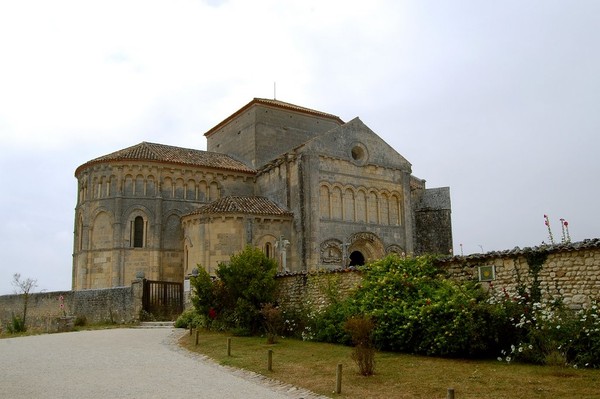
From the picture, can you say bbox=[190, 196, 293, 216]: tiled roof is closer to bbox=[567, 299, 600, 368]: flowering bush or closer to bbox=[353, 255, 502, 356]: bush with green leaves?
bbox=[353, 255, 502, 356]: bush with green leaves

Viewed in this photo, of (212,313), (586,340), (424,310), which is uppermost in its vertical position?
(424,310)

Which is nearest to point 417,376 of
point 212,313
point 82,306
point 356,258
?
point 212,313

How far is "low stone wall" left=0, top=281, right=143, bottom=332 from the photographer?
26562 mm

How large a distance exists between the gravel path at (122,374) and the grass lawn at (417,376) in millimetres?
731

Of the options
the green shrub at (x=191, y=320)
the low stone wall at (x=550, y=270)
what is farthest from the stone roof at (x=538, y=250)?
the green shrub at (x=191, y=320)

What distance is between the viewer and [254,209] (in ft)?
101

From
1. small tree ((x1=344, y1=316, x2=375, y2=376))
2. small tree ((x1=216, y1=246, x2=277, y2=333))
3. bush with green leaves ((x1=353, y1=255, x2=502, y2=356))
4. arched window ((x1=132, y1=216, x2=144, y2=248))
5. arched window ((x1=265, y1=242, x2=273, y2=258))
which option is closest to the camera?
small tree ((x1=344, y1=316, x2=375, y2=376))

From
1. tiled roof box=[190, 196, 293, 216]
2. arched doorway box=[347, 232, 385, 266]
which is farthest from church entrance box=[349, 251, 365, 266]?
tiled roof box=[190, 196, 293, 216]

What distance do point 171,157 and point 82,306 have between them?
10.9 metres

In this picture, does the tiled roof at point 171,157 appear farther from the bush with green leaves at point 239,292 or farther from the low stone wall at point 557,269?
the low stone wall at point 557,269

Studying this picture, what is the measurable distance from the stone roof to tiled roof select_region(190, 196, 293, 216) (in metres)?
15.8

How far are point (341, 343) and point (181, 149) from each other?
2315cm

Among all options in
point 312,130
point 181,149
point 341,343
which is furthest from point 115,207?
point 341,343

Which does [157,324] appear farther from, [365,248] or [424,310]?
[424,310]
